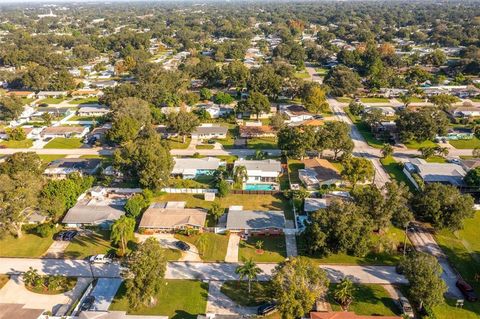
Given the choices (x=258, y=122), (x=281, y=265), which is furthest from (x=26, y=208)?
(x=258, y=122)

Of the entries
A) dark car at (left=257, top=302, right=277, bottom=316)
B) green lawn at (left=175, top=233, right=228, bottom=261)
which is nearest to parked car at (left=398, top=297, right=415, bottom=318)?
dark car at (left=257, top=302, right=277, bottom=316)

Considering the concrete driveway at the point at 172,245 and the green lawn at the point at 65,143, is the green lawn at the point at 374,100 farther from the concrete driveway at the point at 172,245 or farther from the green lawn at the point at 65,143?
the concrete driveway at the point at 172,245

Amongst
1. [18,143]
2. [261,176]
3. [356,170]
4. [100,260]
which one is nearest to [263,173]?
[261,176]

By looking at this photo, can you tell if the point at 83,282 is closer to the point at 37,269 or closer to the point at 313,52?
the point at 37,269

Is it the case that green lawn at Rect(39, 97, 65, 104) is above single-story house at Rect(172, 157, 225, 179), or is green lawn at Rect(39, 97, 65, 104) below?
below

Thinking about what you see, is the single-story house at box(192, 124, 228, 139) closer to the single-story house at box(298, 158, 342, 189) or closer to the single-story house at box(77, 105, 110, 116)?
the single-story house at box(298, 158, 342, 189)
